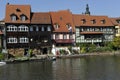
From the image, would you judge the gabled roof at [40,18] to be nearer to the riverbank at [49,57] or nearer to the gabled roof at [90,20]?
the gabled roof at [90,20]

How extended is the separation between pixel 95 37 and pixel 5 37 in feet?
80.9

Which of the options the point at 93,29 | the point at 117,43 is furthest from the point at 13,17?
the point at 117,43

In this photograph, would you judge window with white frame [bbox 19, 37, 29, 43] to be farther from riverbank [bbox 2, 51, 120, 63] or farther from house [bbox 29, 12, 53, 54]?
riverbank [bbox 2, 51, 120, 63]

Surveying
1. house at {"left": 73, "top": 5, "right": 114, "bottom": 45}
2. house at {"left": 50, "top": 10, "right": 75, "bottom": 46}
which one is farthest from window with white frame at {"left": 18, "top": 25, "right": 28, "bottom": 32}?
house at {"left": 73, "top": 5, "right": 114, "bottom": 45}

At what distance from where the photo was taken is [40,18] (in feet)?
271

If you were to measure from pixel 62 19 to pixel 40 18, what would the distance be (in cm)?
733

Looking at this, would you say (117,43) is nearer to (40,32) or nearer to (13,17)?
(40,32)

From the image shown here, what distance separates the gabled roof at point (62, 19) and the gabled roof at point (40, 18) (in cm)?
291

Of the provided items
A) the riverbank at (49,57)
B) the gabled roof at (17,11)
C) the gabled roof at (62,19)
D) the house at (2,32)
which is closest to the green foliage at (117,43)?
the riverbank at (49,57)

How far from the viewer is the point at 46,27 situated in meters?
82.3

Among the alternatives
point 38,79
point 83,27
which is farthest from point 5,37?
point 38,79

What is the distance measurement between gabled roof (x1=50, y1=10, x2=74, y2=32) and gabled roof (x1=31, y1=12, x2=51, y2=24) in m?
2.91

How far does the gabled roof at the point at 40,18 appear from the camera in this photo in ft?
267

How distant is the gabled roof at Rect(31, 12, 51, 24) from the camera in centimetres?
8138
